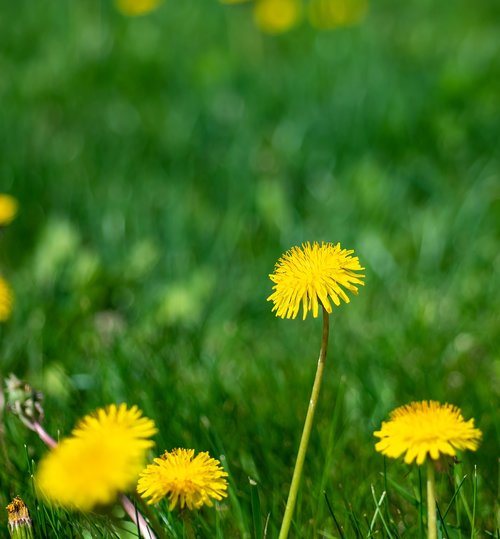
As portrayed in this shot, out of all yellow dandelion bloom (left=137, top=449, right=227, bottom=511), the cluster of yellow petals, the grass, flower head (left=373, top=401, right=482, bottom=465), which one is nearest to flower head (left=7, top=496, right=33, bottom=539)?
the grass

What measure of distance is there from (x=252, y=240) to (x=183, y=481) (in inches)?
64.8

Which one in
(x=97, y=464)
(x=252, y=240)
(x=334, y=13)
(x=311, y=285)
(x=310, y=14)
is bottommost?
(x=97, y=464)

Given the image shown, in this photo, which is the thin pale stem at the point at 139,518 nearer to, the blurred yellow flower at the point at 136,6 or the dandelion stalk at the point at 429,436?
the dandelion stalk at the point at 429,436

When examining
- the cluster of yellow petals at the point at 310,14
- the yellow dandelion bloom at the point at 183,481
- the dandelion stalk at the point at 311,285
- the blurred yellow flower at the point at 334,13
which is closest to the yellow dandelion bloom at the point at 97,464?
the yellow dandelion bloom at the point at 183,481

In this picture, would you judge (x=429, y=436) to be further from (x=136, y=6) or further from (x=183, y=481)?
(x=136, y=6)

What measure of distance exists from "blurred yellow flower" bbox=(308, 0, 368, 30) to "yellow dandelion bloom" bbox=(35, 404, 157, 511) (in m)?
3.23

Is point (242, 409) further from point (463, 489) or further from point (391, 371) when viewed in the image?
point (463, 489)

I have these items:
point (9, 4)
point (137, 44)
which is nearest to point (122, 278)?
point (137, 44)

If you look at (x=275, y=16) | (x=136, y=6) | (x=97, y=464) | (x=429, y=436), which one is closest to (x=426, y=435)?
(x=429, y=436)

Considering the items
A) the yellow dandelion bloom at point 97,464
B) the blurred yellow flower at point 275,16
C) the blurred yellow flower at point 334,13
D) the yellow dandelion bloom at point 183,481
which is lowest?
the yellow dandelion bloom at point 97,464

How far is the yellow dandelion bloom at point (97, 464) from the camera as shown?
839 mm

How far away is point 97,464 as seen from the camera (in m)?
0.85

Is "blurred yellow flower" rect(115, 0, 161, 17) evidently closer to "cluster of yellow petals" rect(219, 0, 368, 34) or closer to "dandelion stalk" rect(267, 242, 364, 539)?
"cluster of yellow petals" rect(219, 0, 368, 34)

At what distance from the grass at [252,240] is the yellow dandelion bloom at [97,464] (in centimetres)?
22
